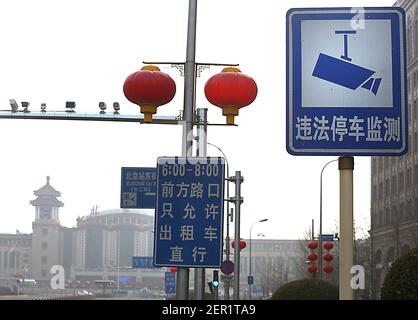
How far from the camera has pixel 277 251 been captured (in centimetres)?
6638

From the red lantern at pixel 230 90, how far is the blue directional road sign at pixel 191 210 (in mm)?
658

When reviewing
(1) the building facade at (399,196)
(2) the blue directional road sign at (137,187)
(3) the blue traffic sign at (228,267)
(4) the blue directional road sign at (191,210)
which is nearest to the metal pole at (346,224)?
(4) the blue directional road sign at (191,210)

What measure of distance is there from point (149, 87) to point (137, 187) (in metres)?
10.4

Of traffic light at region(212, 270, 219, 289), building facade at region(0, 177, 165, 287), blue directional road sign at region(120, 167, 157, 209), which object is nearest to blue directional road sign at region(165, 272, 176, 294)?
building facade at region(0, 177, 165, 287)

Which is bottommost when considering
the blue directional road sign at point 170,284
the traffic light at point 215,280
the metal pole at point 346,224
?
the blue directional road sign at point 170,284

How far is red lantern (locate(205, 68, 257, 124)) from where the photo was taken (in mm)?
6582

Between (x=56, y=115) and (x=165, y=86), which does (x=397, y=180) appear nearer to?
(x=56, y=115)

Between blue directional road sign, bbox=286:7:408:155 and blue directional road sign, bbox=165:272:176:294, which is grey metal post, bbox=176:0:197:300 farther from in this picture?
blue directional road sign, bbox=165:272:176:294

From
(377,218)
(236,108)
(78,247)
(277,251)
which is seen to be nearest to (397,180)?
(377,218)

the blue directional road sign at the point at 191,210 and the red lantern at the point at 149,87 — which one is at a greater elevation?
the red lantern at the point at 149,87

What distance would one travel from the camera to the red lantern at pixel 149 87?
6.44 meters

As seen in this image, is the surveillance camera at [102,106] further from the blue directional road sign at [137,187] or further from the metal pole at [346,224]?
the metal pole at [346,224]

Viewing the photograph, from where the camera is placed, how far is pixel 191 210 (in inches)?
241

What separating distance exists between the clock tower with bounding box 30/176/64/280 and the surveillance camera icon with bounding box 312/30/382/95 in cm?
1460
